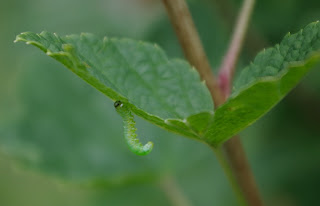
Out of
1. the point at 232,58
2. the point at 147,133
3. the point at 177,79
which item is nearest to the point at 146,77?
the point at 177,79

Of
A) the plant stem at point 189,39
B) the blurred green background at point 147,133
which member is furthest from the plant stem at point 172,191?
the plant stem at point 189,39

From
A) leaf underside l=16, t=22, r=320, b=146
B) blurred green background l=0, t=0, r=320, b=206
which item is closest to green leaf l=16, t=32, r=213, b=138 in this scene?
leaf underside l=16, t=22, r=320, b=146

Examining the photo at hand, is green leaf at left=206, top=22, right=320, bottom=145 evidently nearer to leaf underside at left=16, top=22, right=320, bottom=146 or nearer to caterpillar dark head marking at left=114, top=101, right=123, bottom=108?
leaf underside at left=16, top=22, right=320, bottom=146

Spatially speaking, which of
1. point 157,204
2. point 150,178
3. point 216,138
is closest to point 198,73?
point 216,138

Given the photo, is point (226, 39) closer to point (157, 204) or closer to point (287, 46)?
point (157, 204)

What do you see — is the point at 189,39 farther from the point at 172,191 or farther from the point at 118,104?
the point at 172,191
